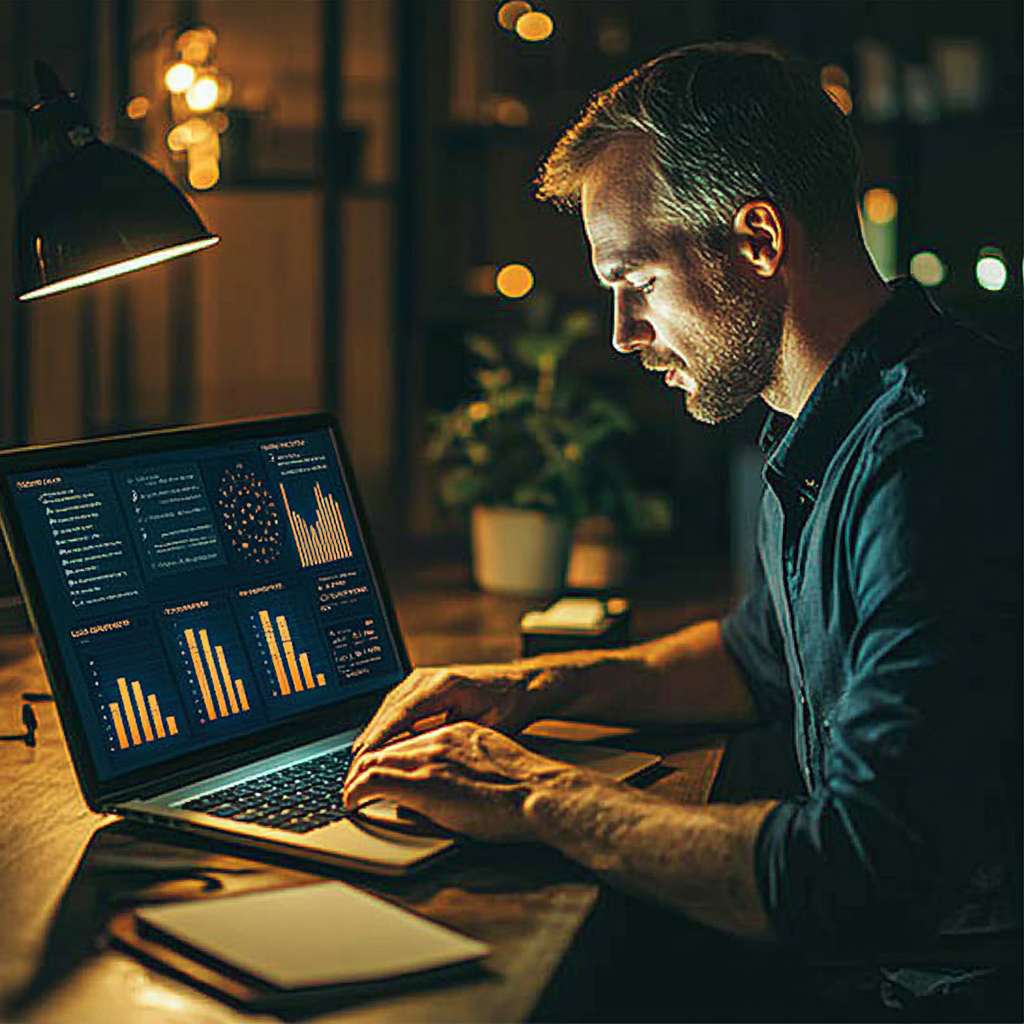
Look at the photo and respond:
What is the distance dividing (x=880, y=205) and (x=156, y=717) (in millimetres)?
2855

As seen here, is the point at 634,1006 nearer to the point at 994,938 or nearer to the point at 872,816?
the point at 994,938

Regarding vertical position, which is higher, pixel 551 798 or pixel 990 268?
pixel 990 268

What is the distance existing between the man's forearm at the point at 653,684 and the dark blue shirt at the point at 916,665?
14.4 inches

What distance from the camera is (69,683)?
1.31 m

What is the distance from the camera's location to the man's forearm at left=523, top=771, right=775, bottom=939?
1.11m

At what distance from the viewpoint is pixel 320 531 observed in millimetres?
1618

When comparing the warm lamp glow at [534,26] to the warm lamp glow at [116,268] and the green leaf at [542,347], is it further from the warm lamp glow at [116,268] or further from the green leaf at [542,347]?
the warm lamp glow at [116,268]

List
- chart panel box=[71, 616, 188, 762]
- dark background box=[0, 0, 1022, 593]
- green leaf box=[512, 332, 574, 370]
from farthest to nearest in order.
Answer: dark background box=[0, 0, 1022, 593], green leaf box=[512, 332, 574, 370], chart panel box=[71, 616, 188, 762]

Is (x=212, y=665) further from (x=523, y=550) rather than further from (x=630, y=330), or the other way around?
(x=523, y=550)

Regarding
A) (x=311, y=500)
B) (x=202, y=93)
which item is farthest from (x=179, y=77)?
(x=311, y=500)

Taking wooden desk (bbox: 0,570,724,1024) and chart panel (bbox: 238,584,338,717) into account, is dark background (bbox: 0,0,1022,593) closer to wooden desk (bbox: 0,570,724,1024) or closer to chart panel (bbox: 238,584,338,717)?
chart panel (bbox: 238,584,338,717)

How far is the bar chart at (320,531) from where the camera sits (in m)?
1.59

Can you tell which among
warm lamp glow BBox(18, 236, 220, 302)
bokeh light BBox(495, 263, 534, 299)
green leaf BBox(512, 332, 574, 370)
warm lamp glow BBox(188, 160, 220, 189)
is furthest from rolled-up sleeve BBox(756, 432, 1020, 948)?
warm lamp glow BBox(188, 160, 220, 189)

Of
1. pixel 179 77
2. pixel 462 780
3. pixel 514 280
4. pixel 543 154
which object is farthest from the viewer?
pixel 179 77
